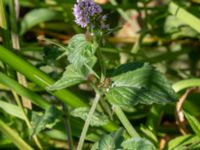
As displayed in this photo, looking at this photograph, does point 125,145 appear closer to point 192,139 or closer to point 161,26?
point 192,139

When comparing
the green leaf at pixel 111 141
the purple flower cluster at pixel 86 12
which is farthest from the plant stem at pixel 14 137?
the purple flower cluster at pixel 86 12

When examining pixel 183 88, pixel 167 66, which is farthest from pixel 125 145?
pixel 167 66

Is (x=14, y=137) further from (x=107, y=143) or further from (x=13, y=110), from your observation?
(x=107, y=143)

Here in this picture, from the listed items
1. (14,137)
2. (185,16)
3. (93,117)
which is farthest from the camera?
(185,16)

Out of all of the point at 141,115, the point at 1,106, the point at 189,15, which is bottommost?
the point at 141,115

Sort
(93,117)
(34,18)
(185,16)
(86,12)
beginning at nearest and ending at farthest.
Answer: (86,12), (93,117), (185,16), (34,18)

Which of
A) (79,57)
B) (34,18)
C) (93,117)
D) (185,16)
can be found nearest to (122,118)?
(93,117)

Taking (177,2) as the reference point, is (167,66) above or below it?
below
